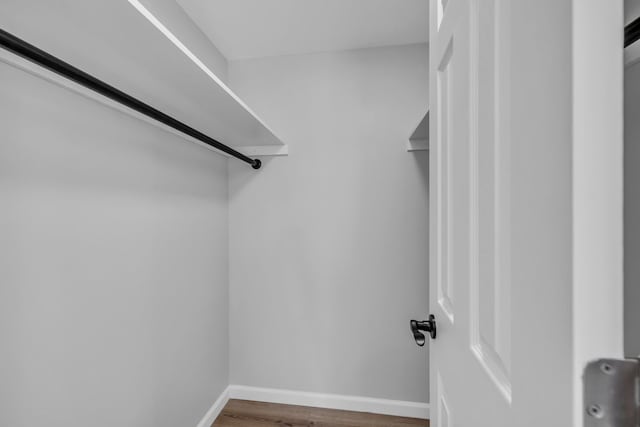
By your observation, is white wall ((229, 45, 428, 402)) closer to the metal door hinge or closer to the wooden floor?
the wooden floor

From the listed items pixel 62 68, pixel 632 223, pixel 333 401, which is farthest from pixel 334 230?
pixel 632 223

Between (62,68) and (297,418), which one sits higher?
(62,68)

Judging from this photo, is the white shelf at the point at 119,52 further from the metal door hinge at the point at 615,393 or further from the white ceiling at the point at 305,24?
the metal door hinge at the point at 615,393

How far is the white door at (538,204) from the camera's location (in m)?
0.23

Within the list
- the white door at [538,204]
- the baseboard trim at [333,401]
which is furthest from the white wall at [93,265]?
the white door at [538,204]

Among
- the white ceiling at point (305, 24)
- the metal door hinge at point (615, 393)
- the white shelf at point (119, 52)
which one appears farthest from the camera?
the white ceiling at point (305, 24)

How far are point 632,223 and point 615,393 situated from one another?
7.2 inches

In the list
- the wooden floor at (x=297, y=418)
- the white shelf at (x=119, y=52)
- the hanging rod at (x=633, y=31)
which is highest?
the white shelf at (x=119, y=52)

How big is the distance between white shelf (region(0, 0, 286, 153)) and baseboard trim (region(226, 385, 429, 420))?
1670 millimetres

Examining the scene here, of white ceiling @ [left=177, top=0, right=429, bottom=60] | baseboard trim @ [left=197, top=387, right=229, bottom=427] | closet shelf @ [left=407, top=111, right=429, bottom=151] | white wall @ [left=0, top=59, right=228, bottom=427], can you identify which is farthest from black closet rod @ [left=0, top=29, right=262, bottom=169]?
baseboard trim @ [left=197, top=387, right=229, bottom=427]

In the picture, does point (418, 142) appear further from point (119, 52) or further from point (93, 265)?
point (93, 265)

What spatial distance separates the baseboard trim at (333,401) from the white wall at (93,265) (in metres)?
0.37

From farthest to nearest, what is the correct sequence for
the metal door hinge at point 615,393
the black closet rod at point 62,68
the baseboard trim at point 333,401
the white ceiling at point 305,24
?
the baseboard trim at point 333,401
the white ceiling at point 305,24
the black closet rod at point 62,68
the metal door hinge at point 615,393

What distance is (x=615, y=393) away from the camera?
23 cm
